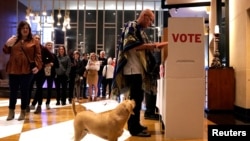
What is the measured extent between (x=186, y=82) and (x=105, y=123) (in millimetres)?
1234

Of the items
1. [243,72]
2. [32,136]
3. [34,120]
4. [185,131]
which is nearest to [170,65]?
[185,131]

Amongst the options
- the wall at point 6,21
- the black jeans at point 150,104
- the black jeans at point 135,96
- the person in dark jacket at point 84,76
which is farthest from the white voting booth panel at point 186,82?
the wall at point 6,21

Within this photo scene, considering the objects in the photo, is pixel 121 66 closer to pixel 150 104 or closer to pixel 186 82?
pixel 186 82

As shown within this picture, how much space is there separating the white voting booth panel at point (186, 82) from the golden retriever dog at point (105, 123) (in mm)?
938

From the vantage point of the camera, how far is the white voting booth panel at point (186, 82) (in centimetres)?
Answer: 349

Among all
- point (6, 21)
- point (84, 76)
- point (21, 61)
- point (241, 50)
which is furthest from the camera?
point (6, 21)

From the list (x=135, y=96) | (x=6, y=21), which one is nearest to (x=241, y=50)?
(x=135, y=96)

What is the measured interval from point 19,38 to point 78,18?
1568cm

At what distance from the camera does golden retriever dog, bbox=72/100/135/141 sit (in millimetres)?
2631

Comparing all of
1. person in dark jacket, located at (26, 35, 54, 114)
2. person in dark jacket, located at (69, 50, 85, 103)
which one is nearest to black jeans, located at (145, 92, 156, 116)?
Answer: person in dark jacket, located at (26, 35, 54, 114)

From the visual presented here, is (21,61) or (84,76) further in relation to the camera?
(84,76)

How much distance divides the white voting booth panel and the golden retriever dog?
3.08 feet

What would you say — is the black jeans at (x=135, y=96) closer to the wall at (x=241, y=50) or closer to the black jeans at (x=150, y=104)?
the black jeans at (x=150, y=104)

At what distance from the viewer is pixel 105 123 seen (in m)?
2.63
